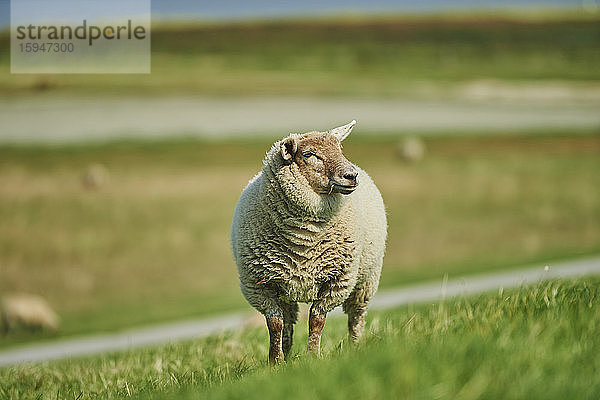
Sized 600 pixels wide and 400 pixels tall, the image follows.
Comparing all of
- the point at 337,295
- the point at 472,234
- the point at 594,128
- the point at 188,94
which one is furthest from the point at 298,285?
the point at 594,128

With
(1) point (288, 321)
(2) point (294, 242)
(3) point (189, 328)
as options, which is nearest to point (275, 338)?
(1) point (288, 321)

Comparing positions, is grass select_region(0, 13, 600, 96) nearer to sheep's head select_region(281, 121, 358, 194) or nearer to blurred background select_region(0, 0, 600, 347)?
blurred background select_region(0, 0, 600, 347)

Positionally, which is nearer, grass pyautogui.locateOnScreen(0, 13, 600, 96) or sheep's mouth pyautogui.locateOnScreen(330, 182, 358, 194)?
sheep's mouth pyautogui.locateOnScreen(330, 182, 358, 194)

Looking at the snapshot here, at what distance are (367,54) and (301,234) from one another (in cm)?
2383

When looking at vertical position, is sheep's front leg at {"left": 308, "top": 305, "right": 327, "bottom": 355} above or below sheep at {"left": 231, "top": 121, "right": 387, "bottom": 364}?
below

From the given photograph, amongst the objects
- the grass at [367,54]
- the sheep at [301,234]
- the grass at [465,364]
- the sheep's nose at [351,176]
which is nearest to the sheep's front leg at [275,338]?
the sheep at [301,234]

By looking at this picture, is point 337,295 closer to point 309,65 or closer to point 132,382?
point 132,382

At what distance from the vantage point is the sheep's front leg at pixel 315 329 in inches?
189

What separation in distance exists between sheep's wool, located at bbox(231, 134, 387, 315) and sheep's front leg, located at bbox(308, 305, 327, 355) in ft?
0.17

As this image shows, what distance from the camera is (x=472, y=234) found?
17.2 m

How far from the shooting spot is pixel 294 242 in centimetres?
479

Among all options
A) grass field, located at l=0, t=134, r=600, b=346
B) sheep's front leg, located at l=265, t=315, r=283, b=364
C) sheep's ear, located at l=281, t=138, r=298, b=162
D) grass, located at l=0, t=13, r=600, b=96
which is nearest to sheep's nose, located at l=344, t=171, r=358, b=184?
sheep's ear, located at l=281, t=138, r=298, b=162

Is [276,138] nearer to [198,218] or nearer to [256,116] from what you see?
[256,116]

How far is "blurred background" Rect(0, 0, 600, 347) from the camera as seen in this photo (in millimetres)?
14969
